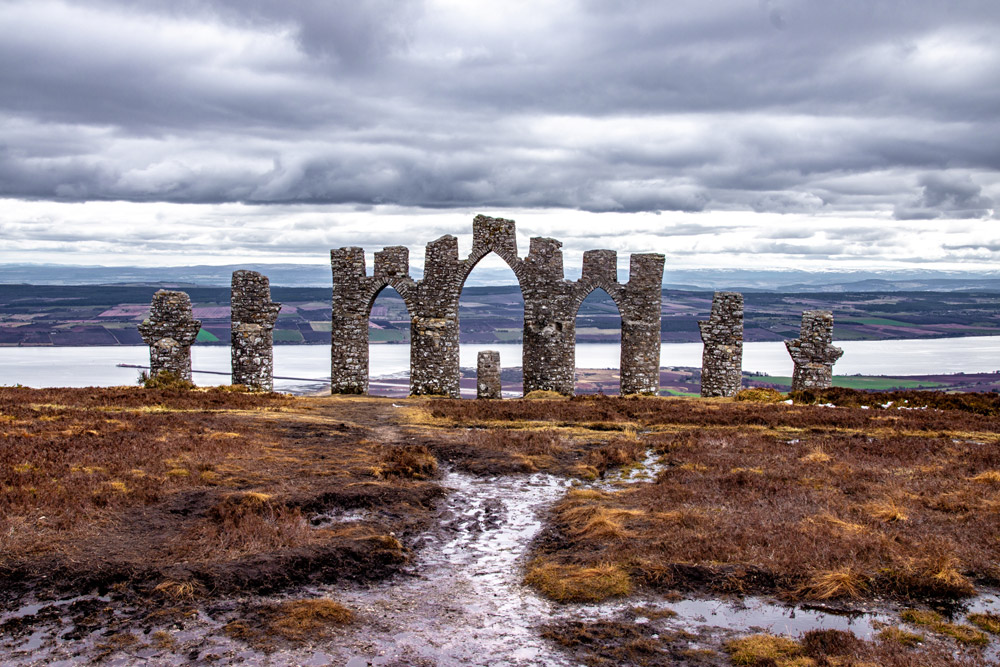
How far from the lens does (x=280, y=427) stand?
24.7m

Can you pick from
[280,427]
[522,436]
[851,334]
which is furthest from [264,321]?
[851,334]

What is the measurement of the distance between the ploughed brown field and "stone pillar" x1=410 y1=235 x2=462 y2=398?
1215 cm

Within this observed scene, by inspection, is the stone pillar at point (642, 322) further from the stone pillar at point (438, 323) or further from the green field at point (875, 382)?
the green field at point (875, 382)

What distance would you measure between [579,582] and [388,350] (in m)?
118

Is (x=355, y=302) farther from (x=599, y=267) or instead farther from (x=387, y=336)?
(x=387, y=336)

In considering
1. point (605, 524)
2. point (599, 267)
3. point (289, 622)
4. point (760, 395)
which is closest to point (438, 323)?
point (599, 267)

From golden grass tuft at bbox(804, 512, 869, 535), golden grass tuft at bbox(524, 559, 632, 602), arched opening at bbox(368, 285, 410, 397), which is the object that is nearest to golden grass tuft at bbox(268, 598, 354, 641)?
golden grass tuft at bbox(524, 559, 632, 602)

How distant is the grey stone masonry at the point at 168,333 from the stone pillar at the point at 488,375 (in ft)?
43.0

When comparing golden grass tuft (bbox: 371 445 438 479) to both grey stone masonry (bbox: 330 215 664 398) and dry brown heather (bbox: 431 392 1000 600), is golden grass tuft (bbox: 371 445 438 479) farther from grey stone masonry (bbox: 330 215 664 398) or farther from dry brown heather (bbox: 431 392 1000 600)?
grey stone masonry (bbox: 330 215 664 398)

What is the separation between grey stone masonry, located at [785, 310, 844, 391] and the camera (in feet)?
117

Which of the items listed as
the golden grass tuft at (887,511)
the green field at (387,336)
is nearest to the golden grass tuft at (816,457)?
the golden grass tuft at (887,511)

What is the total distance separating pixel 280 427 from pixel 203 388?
11.5 m

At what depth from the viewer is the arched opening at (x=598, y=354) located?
78062mm

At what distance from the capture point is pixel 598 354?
416 feet
